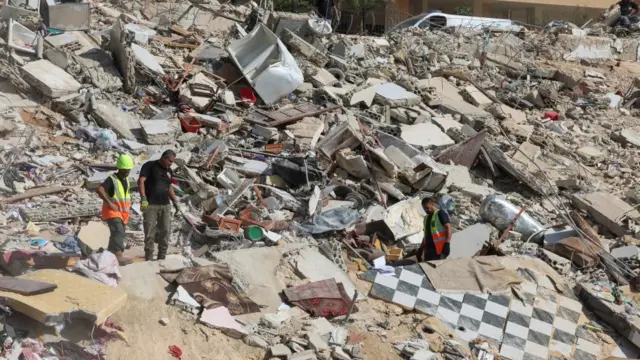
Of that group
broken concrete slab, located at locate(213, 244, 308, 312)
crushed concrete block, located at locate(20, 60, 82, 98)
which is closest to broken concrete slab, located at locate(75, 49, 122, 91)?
crushed concrete block, located at locate(20, 60, 82, 98)

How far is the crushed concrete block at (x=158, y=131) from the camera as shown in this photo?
959 cm

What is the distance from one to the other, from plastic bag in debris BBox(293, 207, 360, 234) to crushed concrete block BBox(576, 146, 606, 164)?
214 inches

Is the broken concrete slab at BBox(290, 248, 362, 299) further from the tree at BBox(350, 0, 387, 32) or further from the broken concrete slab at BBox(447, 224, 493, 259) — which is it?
the tree at BBox(350, 0, 387, 32)

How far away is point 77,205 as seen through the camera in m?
7.58

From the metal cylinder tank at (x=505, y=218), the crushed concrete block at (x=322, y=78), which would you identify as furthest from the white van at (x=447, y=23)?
the metal cylinder tank at (x=505, y=218)

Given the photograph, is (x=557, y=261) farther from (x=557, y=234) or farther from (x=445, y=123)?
(x=445, y=123)

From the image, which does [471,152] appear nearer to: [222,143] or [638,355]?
[222,143]

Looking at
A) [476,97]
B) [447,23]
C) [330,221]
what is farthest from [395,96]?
[447,23]

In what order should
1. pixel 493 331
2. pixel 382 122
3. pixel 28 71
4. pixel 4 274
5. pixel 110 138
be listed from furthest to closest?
pixel 382 122 → pixel 28 71 → pixel 110 138 → pixel 493 331 → pixel 4 274

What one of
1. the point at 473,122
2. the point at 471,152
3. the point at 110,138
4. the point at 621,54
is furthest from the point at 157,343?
the point at 621,54

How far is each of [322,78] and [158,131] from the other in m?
3.59

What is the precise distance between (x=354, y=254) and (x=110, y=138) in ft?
12.9

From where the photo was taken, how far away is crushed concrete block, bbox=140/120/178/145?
959cm

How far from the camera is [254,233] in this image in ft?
23.8
